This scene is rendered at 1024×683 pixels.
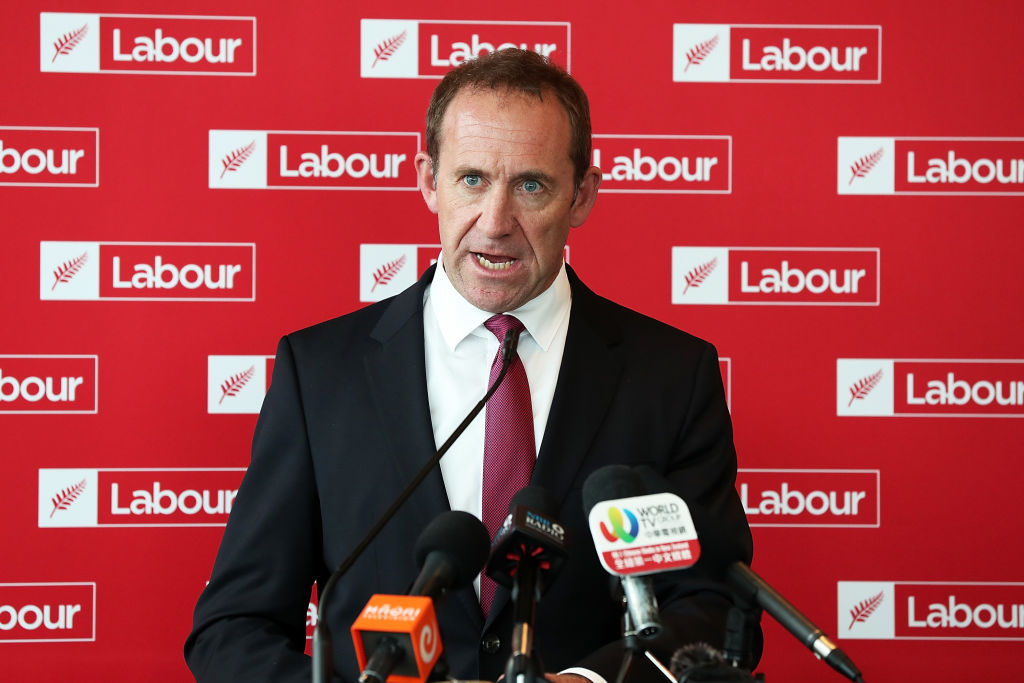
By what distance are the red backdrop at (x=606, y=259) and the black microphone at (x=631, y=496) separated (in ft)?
5.16

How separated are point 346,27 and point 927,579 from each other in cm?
197

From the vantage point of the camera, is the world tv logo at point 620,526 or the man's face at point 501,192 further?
the man's face at point 501,192

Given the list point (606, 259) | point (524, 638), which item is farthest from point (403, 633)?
point (606, 259)

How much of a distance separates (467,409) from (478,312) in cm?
17

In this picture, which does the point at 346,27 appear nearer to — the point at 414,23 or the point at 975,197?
the point at 414,23

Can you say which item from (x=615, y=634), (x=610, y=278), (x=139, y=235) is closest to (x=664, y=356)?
(x=615, y=634)

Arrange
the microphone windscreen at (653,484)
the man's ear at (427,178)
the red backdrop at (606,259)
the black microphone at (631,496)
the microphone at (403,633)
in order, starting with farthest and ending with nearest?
the red backdrop at (606,259), the man's ear at (427,178), the microphone windscreen at (653,484), the black microphone at (631,496), the microphone at (403,633)

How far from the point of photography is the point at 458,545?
3.03ft

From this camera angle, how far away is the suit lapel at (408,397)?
1591 mm

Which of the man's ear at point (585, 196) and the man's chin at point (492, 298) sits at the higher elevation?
the man's ear at point (585, 196)

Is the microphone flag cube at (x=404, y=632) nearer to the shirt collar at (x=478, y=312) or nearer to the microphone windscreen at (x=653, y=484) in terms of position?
the microphone windscreen at (x=653, y=484)

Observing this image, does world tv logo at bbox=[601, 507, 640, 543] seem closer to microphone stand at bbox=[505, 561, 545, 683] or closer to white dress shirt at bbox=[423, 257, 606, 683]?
microphone stand at bbox=[505, 561, 545, 683]

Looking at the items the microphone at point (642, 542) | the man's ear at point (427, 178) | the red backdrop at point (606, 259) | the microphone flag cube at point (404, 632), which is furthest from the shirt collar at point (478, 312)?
the microphone flag cube at point (404, 632)

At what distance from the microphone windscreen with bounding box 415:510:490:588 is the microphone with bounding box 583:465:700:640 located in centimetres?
11
